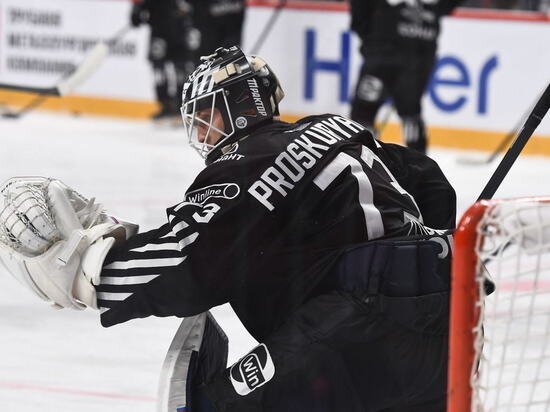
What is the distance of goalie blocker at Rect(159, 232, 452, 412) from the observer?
2.15 meters

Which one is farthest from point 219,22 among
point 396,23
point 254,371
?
point 254,371

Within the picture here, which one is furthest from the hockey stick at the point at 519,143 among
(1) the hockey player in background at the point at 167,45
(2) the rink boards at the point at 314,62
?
(1) the hockey player in background at the point at 167,45

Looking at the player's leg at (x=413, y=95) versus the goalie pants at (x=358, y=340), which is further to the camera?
the player's leg at (x=413, y=95)

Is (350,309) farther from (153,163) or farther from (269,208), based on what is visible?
(153,163)

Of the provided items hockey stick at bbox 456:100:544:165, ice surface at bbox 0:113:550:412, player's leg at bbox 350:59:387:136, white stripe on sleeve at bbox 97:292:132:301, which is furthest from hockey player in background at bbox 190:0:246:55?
white stripe on sleeve at bbox 97:292:132:301

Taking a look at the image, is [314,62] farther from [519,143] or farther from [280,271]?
[280,271]

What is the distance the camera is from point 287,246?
2.19m

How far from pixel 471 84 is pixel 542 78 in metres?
0.44

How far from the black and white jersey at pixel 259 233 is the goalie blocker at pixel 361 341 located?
0.22 ft

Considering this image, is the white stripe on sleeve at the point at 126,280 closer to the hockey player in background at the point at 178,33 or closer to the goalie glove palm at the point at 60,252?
the goalie glove palm at the point at 60,252

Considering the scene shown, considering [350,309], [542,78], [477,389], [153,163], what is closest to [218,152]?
[350,309]

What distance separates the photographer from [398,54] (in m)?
6.78

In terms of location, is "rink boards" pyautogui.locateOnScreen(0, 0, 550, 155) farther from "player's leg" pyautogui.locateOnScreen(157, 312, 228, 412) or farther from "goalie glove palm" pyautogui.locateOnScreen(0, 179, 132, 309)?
"goalie glove palm" pyautogui.locateOnScreen(0, 179, 132, 309)

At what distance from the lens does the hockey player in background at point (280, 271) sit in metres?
2.14
